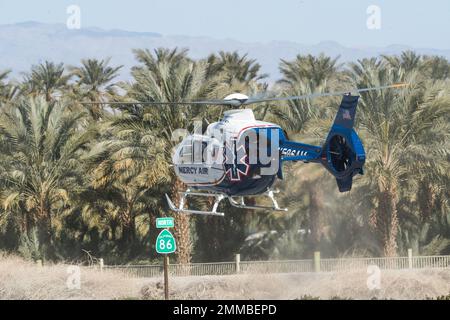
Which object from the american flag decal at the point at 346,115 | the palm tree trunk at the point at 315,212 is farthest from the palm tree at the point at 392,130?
the american flag decal at the point at 346,115

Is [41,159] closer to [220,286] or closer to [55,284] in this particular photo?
[55,284]

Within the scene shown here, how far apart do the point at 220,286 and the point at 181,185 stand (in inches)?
246

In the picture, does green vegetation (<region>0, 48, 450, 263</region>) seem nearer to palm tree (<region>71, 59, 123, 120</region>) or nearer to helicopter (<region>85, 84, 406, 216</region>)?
helicopter (<region>85, 84, 406, 216</region>)

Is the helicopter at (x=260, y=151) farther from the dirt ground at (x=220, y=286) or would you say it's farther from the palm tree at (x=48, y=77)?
the palm tree at (x=48, y=77)

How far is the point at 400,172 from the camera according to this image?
39.4 meters

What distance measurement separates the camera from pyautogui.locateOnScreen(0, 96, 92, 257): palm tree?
133 feet

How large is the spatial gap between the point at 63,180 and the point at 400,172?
46.7 feet

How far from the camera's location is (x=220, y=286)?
3284cm

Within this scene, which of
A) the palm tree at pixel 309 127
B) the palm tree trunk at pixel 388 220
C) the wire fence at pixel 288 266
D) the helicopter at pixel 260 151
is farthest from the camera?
the palm tree at pixel 309 127

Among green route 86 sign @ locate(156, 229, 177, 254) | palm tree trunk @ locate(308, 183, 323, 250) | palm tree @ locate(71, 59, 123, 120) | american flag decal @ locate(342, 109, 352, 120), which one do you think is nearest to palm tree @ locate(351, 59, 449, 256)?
palm tree trunk @ locate(308, 183, 323, 250)

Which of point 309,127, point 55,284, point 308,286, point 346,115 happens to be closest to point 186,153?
point 346,115

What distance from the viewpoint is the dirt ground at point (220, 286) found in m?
31.4

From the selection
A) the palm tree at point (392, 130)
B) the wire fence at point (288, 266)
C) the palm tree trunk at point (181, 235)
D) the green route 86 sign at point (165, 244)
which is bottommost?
the wire fence at point (288, 266)

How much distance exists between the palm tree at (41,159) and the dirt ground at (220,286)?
6.70m
